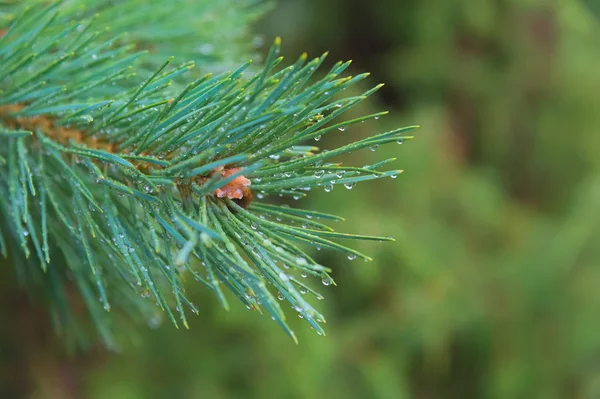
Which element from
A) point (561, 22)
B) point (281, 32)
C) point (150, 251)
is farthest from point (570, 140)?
point (150, 251)

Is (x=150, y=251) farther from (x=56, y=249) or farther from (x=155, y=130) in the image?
(x=56, y=249)

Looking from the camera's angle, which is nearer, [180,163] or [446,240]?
[180,163]

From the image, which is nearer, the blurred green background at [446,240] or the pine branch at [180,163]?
the pine branch at [180,163]

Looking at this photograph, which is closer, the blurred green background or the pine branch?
the pine branch
